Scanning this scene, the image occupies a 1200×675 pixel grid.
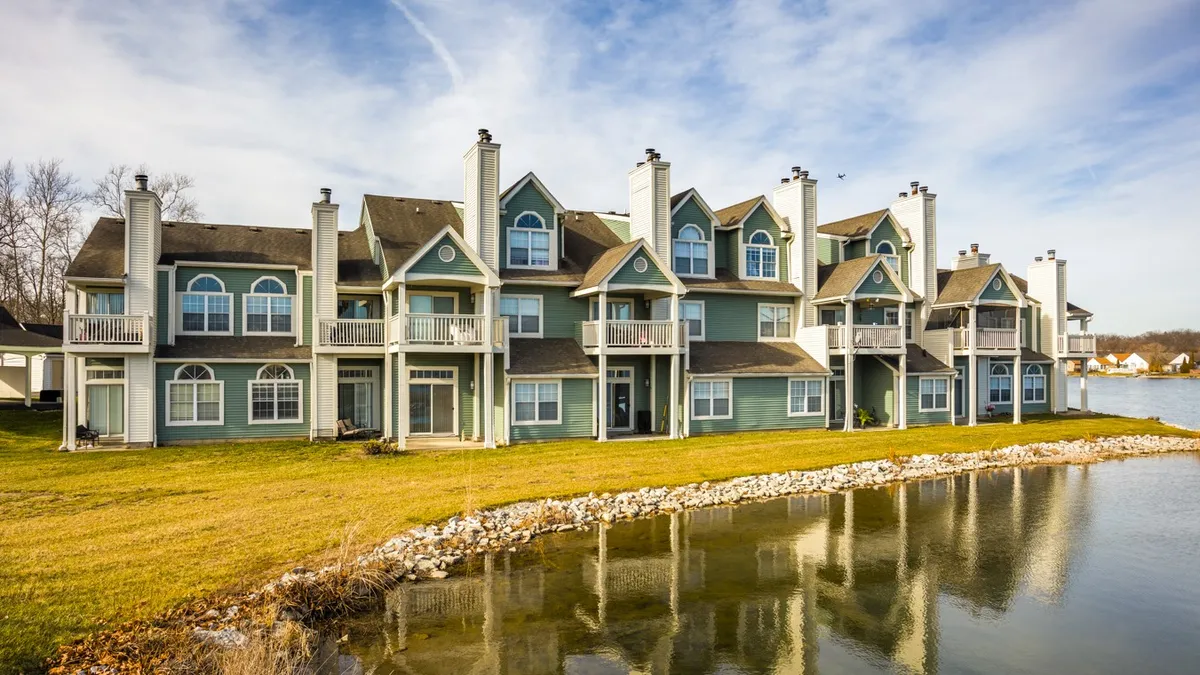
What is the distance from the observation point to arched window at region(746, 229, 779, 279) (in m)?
28.9

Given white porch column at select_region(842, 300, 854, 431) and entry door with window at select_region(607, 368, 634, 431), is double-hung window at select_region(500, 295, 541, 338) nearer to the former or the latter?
entry door with window at select_region(607, 368, 634, 431)

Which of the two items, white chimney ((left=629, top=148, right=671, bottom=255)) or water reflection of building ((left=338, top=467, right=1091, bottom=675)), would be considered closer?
water reflection of building ((left=338, top=467, right=1091, bottom=675))

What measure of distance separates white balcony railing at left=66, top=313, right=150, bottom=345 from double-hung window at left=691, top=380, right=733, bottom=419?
677 inches

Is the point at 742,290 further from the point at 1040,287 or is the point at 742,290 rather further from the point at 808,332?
the point at 1040,287

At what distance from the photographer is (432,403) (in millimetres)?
24672

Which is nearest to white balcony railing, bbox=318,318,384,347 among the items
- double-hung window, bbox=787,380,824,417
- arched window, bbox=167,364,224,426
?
arched window, bbox=167,364,224,426

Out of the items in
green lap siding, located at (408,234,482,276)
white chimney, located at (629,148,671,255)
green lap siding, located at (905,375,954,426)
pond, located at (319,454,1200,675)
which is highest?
white chimney, located at (629,148,671,255)

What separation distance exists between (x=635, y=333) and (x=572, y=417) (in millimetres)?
3435

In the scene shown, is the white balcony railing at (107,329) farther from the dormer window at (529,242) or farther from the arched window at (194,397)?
the dormer window at (529,242)

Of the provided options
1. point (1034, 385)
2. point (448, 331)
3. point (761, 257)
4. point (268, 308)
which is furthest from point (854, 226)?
point (268, 308)

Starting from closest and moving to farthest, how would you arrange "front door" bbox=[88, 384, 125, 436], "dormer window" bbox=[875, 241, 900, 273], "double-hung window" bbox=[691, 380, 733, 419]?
"front door" bbox=[88, 384, 125, 436] < "double-hung window" bbox=[691, 380, 733, 419] < "dormer window" bbox=[875, 241, 900, 273]

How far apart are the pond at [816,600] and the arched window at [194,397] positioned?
14858mm

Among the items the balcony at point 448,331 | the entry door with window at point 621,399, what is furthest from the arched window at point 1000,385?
the balcony at point 448,331

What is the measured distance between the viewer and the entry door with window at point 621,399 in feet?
86.0
